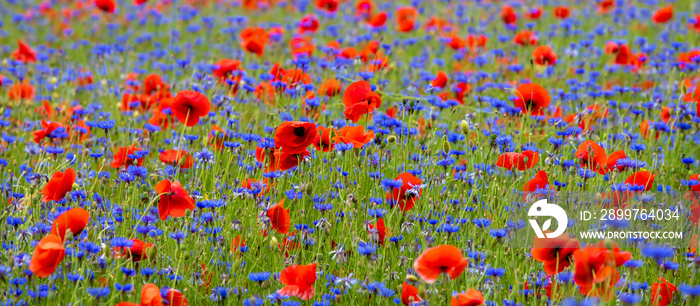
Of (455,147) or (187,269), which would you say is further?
(455,147)

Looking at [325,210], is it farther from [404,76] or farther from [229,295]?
[404,76]

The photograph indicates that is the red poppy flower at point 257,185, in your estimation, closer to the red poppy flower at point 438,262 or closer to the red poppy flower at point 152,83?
the red poppy flower at point 438,262

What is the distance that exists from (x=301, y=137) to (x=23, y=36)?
577 cm

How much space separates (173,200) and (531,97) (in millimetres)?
1592

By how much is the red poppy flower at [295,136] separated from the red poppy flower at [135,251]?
0.66m

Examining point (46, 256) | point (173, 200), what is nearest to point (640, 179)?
point (173, 200)

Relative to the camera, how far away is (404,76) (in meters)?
5.19

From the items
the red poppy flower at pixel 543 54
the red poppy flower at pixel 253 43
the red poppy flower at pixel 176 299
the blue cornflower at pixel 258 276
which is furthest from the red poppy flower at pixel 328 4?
the red poppy flower at pixel 176 299

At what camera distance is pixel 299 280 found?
225 centimetres

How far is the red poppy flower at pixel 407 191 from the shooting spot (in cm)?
266

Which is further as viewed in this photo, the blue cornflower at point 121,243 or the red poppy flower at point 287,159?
the red poppy flower at point 287,159

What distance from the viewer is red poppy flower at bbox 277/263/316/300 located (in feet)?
7.33

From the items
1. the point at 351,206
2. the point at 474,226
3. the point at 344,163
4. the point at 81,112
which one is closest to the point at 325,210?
the point at 351,206

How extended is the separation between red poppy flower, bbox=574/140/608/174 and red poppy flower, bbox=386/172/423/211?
Result: 0.71 m
